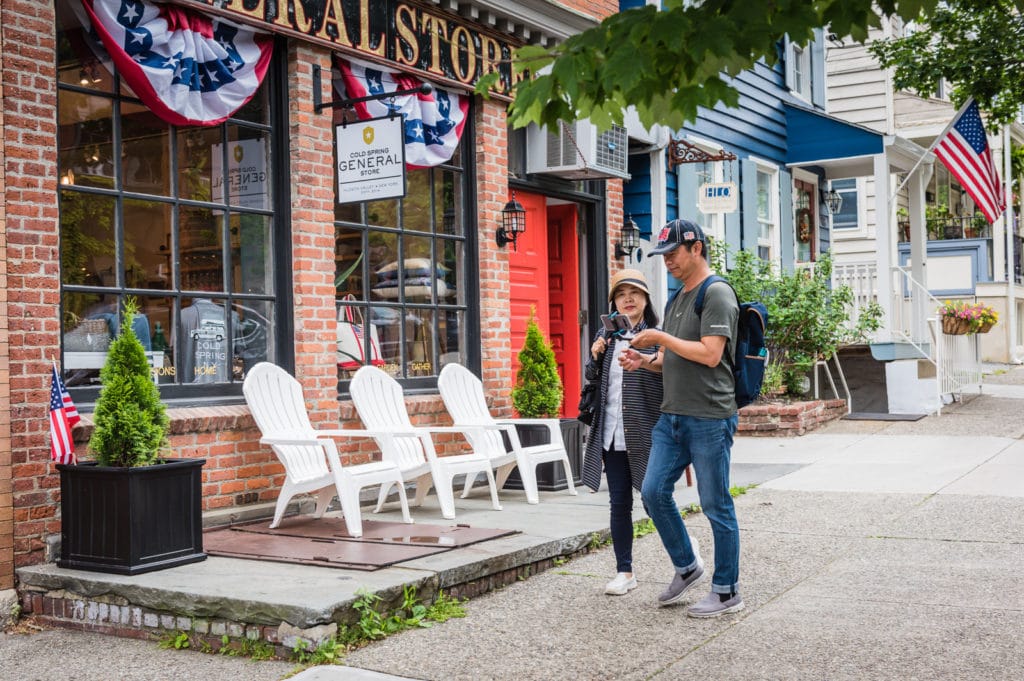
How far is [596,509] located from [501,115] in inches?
146

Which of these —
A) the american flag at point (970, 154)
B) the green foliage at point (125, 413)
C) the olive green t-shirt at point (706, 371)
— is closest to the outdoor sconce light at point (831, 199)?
the american flag at point (970, 154)

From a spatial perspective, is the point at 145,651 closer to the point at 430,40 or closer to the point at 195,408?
the point at 195,408

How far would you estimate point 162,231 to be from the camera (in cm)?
707

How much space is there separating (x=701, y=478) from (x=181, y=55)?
413 cm

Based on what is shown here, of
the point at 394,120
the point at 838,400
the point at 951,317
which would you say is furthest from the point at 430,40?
the point at 951,317

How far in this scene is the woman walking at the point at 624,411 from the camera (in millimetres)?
5793

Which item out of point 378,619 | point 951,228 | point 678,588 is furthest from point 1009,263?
point 378,619

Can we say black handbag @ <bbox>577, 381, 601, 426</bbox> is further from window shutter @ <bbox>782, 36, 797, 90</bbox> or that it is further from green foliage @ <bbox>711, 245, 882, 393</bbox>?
window shutter @ <bbox>782, 36, 797, 90</bbox>

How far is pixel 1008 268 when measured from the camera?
2442 centimetres

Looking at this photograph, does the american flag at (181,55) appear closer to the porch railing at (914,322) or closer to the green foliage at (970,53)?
the porch railing at (914,322)

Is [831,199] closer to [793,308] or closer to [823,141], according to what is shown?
[823,141]

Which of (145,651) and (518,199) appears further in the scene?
(518,199)

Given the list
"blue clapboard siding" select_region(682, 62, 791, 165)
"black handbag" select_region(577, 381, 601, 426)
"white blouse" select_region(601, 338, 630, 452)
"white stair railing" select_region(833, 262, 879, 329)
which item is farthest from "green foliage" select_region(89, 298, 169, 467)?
"white stair railing" select_region(833, 262, 879, 329)

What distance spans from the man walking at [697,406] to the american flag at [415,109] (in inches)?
134
